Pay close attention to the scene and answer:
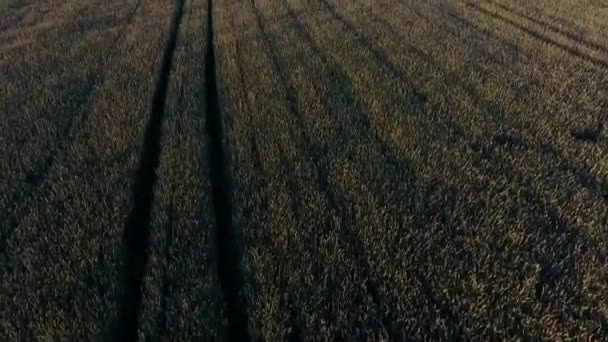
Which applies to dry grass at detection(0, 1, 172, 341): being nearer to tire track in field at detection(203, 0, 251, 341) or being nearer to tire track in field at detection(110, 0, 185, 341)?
tire track in field at detection(110, 0, 185, 341)

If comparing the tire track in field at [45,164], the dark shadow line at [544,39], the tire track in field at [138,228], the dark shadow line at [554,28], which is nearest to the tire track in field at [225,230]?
the tire track in field at [138,228]

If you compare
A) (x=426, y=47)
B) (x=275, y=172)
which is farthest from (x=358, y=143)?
(x=426, y=47)

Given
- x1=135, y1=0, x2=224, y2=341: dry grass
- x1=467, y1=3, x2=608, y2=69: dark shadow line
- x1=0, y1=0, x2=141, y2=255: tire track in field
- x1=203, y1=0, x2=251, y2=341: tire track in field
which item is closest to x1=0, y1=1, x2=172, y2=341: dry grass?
x1=0, y1=0, x2=141, y2=255: tire track in field

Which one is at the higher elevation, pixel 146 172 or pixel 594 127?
pixel 146 172

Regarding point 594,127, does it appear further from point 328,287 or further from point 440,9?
point 440,9

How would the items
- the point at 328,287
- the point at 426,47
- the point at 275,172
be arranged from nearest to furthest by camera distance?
the point at 328,287 < the point at 275,172 < the point at 426,47

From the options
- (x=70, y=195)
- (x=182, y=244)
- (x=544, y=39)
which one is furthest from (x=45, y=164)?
(x=544, y=39)

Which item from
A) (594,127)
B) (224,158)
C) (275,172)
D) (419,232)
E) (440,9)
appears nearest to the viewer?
(419,232)

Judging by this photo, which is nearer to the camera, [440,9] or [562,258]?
[562,258]
